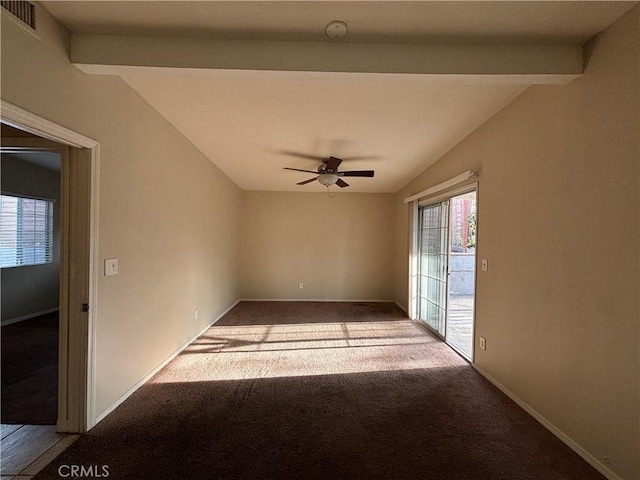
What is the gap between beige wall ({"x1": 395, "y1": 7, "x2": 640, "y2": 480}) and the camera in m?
1.54

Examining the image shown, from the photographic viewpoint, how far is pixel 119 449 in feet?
5.98

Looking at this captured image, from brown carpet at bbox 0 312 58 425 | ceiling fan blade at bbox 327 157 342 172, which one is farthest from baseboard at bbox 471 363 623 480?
brown carpet at bbox 0 312 58 425

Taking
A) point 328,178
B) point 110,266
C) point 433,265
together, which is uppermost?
point 328,178

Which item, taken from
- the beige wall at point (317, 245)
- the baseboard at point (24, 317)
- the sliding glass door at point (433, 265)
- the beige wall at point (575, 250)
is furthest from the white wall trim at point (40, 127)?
the beige wall at point (317, 245)

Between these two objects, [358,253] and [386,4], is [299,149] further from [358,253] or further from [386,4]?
[358,253]

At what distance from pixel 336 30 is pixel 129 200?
1.97 m

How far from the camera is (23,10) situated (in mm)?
1489

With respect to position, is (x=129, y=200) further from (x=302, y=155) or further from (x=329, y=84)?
(x=302, y=155)

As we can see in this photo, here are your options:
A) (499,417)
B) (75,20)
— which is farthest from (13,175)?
(499,417)

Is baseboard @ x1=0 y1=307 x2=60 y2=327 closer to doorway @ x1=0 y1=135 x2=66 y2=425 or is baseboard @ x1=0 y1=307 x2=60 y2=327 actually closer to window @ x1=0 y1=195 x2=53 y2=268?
doorway @ x1=0 y1=135 x2=66 y2=425

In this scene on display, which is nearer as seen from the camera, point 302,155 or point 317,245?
point 302,155

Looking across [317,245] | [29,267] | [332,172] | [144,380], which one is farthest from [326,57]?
[29,267]

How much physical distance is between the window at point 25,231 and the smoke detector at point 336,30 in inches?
212

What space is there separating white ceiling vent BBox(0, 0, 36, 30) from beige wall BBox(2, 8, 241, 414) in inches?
1.7
